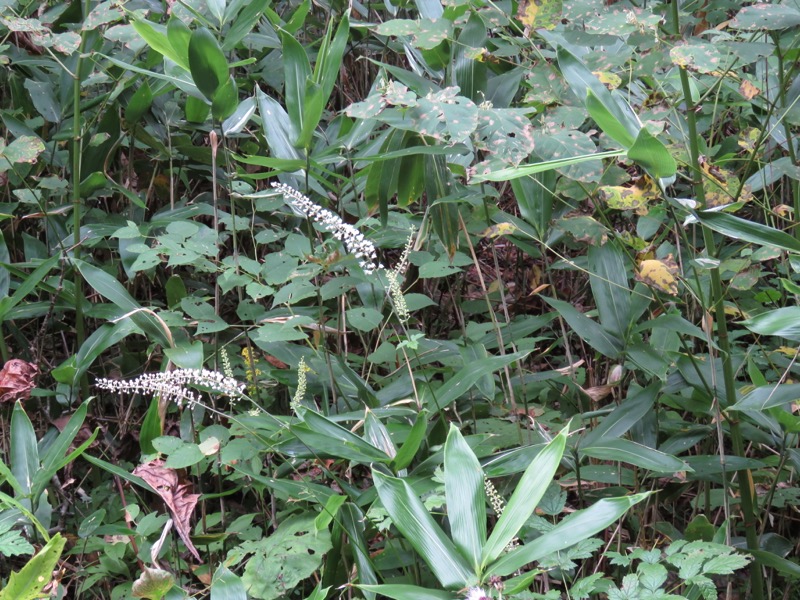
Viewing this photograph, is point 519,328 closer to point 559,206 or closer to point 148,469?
point 559,206

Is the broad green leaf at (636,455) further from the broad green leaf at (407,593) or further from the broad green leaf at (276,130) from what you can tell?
the broad green leaf at (276,130)

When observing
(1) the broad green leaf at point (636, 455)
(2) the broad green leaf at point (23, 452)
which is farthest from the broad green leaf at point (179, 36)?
(1) the broad green leaf at point (636, 455)

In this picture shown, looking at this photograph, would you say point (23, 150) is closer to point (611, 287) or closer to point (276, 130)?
point (276, 130)

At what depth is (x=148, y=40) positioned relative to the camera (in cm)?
168

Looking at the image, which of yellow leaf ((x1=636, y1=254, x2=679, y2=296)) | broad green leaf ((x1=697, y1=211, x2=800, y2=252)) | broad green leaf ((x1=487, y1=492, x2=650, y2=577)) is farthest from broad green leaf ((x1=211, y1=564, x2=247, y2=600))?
broad green leaf ((x1=697, y1=211, x2=800, y2=252))

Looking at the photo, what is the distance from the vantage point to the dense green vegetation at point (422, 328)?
135 cm

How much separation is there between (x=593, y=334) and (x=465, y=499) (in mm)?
703

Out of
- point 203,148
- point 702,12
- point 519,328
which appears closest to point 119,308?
point 203,148

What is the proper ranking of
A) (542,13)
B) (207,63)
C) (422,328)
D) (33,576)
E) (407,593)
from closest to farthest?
(407,593)
(33,576)
(542,13)
(207,63)
(422,328)

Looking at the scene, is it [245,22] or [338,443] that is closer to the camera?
[338,443]

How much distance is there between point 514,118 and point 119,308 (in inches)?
49.8

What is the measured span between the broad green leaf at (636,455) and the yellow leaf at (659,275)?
0.30 m

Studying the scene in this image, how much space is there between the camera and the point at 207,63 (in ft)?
5.43

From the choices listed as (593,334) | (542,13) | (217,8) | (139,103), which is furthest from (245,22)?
(593,334)
